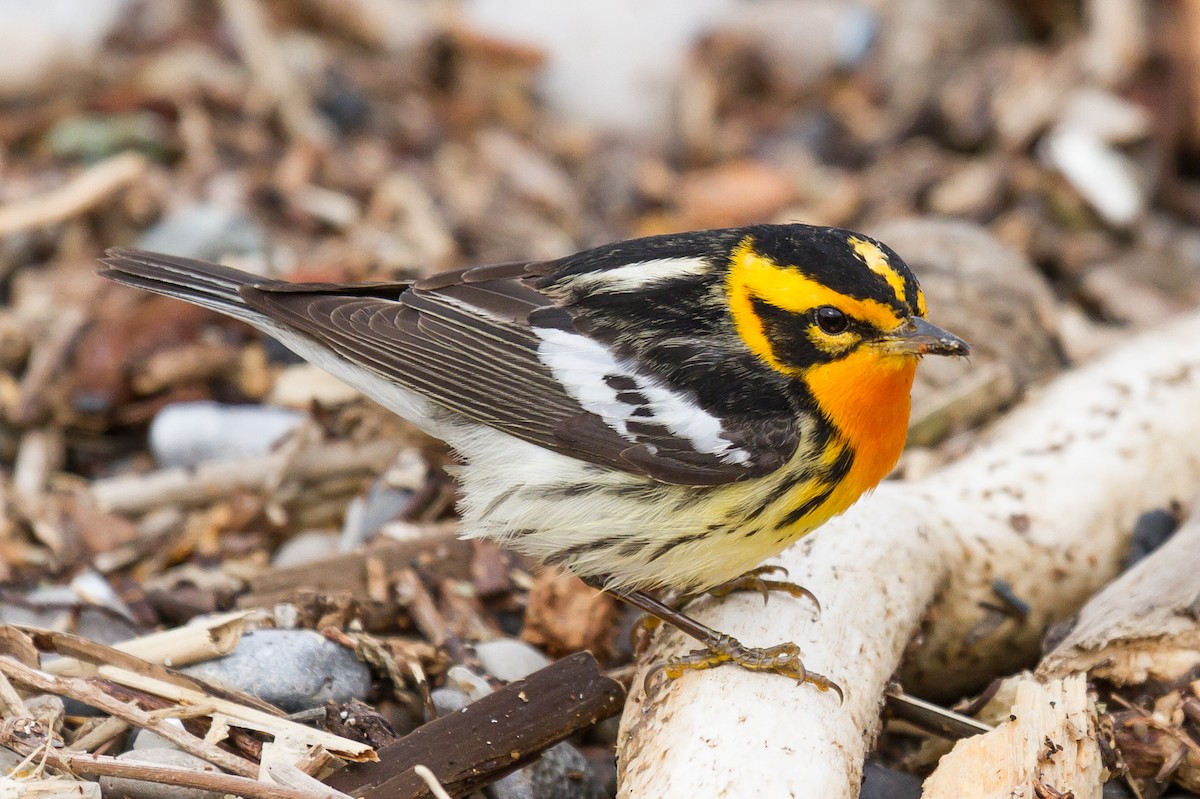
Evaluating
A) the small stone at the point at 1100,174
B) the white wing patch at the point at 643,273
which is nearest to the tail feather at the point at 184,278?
the white wing patch at the point at 643,273

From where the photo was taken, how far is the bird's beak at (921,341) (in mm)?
3342

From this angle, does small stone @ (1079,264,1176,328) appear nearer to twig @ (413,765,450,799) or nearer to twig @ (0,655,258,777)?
twig @ (413,765,450,799)

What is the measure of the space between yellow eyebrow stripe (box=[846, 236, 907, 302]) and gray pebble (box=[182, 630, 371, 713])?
5.60 feet

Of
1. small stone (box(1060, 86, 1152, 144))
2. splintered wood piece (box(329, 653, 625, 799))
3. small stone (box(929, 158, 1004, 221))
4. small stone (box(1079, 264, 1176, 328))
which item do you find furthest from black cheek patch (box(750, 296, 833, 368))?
small stone (box(1060, 86, 1152, 144))

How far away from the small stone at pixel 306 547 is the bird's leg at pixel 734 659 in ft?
4.78

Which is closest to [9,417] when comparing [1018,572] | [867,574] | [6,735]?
[6,735]

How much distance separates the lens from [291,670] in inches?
134

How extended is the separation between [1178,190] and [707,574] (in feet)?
16.2

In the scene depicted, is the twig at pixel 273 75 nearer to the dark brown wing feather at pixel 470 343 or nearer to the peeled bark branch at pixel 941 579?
the dark brown wing feather at pixel 470 343

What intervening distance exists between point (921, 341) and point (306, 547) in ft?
7.46

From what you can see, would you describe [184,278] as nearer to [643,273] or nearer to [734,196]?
[643,273]

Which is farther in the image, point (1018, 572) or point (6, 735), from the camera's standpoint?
point (1018, 572)

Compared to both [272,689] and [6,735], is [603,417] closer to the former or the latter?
[272,689]

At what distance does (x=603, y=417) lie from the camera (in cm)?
359
